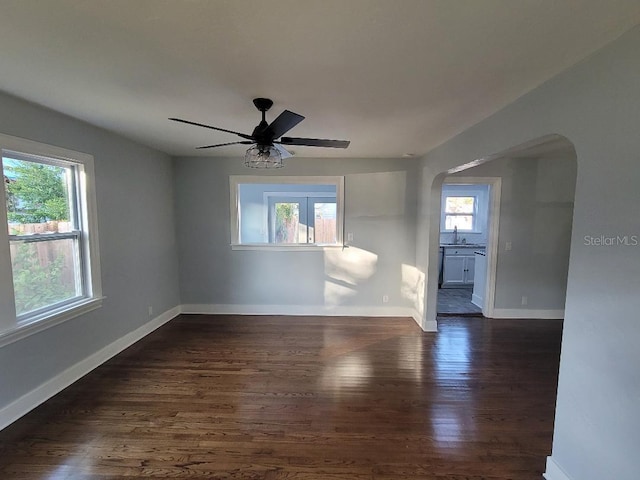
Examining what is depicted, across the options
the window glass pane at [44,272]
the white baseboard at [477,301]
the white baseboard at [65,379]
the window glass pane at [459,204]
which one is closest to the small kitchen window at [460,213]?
the window glass pane at [459,204]

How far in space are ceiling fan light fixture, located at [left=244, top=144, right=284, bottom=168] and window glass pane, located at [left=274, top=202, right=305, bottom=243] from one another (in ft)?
10.7

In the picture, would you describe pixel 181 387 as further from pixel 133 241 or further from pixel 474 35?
pixel 474 35

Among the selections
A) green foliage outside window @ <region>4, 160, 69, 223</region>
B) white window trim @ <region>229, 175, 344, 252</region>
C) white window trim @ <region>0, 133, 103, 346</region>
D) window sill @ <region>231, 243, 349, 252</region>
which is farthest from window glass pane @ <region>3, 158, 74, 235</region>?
window sill @ <region>231, 243, 349, 252</region>

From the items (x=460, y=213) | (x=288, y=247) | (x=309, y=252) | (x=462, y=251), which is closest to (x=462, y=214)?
(x=460, y=213)

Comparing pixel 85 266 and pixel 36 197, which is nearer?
pixel 36 197

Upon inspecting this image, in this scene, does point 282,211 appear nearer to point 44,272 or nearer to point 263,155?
point 263,155

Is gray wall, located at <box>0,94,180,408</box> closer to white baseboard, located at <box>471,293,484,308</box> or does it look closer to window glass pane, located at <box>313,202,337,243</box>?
window glass pane, located at <box>313,202,337,243</box>

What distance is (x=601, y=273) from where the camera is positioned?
1440mm

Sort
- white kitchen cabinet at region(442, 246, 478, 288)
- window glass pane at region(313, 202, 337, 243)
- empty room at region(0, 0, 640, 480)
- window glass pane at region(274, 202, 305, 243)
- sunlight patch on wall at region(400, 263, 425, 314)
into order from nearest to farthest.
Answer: empty room at region(0, 0, 640, 480) → sunlight patch on wall at region(400, 263, 425, 314) → window glass pane at region(313, 202, 337, 243) → window glass pane at region(274, 202, 305, 243) → white kitchen cabinet at region(442, 246, 478, 288)

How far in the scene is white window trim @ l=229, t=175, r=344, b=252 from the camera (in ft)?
14.7

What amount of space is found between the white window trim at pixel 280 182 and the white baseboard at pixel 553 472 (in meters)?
3.24

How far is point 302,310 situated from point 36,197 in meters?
3.39

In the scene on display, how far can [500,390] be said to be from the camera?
272cm

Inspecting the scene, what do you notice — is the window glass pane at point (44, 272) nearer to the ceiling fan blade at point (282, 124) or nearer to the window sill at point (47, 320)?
the window sill at point (47, 320)
